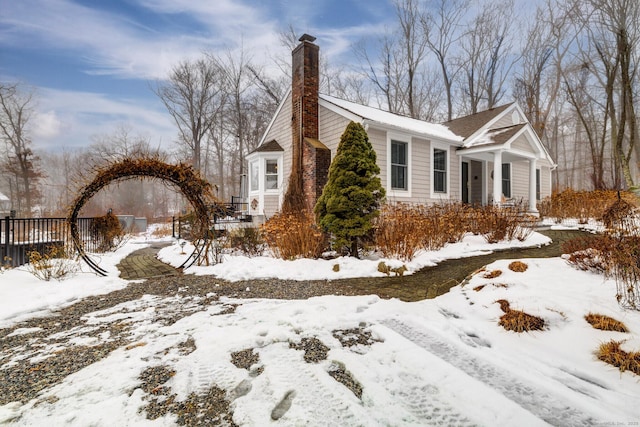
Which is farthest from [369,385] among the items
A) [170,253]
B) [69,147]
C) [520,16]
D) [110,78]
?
[69,147]

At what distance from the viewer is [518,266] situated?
3838 millimetres

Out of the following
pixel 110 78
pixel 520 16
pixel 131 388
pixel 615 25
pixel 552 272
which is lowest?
Answer: pixel 131 388

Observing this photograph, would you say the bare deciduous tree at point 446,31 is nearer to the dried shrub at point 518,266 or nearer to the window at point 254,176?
the window at point 254,176

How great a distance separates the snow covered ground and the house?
616cm

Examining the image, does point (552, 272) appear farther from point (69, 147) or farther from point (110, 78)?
point (69, 147)

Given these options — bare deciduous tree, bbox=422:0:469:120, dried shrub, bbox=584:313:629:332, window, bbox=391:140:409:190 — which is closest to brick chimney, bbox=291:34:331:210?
window, bbox=391:140:409:190

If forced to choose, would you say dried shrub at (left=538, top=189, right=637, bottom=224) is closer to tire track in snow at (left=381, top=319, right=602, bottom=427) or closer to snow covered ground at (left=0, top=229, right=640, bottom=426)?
snow covered ground at (left=0, top=229, right=640, bottom=426)

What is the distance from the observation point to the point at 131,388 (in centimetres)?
187

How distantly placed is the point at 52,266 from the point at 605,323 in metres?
7.55

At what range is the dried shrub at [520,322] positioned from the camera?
8.58 feet

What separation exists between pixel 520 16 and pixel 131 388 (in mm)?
26989

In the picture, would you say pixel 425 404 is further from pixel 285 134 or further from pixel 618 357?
pixel 285 134

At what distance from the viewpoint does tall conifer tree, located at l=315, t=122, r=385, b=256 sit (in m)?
5.95

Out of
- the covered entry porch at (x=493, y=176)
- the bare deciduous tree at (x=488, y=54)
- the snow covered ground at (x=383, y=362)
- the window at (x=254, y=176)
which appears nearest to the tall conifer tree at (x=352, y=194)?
the snow covered ground at (x=383, y=362)
